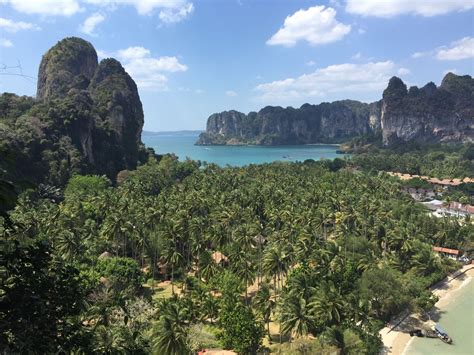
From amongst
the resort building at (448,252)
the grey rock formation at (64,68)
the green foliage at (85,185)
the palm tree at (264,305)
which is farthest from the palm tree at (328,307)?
the grey rock formation at (64,68)

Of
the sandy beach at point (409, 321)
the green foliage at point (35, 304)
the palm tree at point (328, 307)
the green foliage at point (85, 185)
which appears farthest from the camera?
the green foliage at point (85, 185)

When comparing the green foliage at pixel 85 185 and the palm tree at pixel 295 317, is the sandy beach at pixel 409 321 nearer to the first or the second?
the palm tree at pixel 295 317

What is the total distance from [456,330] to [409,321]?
5216 mm

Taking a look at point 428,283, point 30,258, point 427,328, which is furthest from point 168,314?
point 428,283

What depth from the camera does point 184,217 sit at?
62.5m

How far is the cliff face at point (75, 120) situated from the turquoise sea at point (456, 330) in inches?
3123

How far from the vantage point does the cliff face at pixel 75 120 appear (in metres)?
105

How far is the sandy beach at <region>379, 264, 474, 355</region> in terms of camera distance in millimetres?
45062

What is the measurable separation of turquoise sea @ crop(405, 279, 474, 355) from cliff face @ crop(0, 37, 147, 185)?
3123 inches

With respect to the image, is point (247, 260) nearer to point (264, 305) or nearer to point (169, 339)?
point (264, 305)

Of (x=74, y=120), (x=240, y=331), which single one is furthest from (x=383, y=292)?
(x=74, y=120)

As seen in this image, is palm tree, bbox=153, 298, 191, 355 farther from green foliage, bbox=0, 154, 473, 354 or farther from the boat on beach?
the boat on beach

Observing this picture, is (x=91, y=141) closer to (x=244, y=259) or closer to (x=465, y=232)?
(x=244, y=259)

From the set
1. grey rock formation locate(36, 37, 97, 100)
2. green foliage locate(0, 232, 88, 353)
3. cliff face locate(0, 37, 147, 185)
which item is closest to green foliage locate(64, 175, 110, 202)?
cliff face locate(0, 37, 147, 185)
